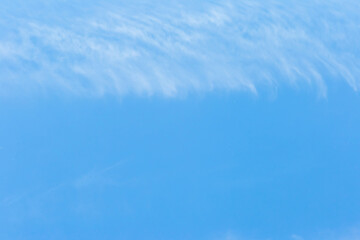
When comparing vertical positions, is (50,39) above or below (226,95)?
above

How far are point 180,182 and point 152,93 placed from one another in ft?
0.77

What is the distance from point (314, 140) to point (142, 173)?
0.45m

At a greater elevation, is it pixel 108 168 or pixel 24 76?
pixel 24 76

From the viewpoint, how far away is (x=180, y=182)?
96cm

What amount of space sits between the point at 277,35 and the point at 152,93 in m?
0.36

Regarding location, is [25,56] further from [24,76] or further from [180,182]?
[180,182]

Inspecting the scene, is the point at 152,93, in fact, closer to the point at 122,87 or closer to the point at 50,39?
the point at 122,87

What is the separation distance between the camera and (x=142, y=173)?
0.95 meters

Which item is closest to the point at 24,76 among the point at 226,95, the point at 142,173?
the point at 142,173

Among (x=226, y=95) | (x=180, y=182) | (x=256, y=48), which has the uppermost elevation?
(x=256, y=48)

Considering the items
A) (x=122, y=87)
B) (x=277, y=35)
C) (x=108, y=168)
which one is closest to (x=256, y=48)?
(x=277, y=35)

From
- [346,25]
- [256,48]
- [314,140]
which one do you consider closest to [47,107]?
[256,48]

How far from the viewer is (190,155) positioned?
3.18 feet

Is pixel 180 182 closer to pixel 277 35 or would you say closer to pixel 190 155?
pixel 190 155
